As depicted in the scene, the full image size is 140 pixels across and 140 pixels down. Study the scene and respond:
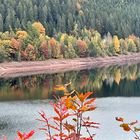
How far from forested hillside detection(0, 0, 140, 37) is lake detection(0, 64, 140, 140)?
1807 inches

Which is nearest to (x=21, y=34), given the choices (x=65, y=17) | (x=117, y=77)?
(x=65, y=17)

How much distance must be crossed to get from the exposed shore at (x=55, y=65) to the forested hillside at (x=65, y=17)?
25.2 metres

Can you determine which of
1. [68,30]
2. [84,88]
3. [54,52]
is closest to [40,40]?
[54,52]

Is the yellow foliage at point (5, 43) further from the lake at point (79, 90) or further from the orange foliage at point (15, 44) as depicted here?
the lake at point (79, 90)

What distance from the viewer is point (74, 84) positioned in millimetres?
91250

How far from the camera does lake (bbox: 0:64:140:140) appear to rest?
4575 cm

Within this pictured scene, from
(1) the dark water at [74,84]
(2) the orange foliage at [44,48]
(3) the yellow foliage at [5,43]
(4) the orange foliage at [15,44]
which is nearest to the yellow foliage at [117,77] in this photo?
(1) the dark water at [74,84]

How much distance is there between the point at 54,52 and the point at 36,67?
9.84 metres

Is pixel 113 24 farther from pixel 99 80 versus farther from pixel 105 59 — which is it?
pixel 99 80

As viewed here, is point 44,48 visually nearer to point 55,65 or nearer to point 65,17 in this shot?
point 55,65

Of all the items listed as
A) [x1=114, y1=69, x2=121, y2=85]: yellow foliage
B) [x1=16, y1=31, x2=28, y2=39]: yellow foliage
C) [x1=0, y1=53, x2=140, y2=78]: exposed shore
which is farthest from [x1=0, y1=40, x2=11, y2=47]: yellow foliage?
[x1=114, y1=69, x2=121, y2=85]: yellow foliage

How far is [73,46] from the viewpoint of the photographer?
14238cm

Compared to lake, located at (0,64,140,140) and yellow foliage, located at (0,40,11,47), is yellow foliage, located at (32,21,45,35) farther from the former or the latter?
lake, located at (0,64,140,140)

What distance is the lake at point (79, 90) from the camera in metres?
45.8
